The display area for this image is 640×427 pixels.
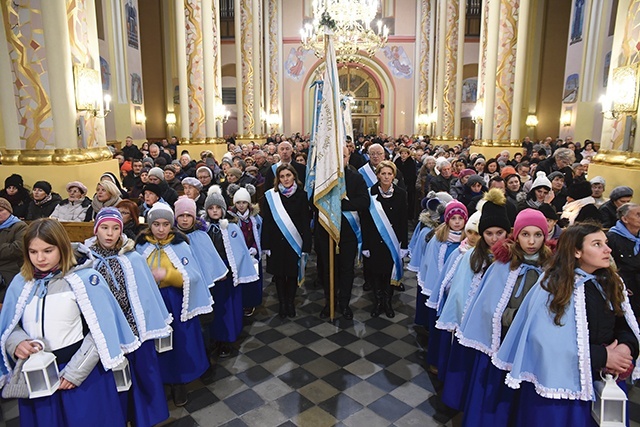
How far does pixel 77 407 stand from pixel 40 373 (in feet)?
1.19

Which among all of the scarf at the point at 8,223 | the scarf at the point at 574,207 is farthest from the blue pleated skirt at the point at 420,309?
the scarf at the point at 8,223

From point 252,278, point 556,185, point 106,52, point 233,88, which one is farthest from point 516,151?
point 233,88

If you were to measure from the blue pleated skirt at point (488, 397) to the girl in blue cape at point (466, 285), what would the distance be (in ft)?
1.20

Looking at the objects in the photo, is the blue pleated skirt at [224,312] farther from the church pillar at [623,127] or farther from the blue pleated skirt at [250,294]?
the church pillar at [623,127]

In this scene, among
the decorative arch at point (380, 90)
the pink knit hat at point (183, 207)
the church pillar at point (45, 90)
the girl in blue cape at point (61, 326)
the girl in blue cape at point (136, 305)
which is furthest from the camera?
the decorative arch at point (380, 90)

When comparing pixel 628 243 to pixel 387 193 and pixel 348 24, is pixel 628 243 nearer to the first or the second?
pixel 387 193

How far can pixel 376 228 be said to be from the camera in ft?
19.6

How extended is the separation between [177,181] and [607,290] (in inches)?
276

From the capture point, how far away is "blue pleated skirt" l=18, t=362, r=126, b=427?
9.33ft

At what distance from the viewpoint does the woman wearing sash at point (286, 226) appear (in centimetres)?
591

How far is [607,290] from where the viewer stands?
2.70m

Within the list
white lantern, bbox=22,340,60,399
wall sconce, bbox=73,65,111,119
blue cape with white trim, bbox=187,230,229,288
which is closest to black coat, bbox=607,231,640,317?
blue cape with white trim, bbox=187,230,229,288

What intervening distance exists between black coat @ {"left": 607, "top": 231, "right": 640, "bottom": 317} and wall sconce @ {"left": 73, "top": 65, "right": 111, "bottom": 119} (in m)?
7.13

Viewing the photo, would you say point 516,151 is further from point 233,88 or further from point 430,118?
point 233,88
